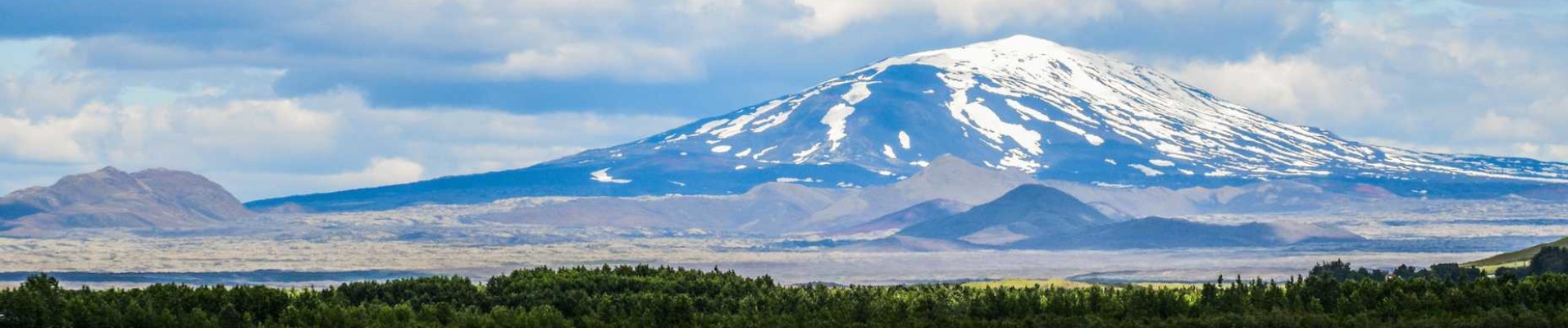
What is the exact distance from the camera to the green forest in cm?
6575

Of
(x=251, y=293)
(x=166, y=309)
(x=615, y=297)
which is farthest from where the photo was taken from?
(x=615, y=297)

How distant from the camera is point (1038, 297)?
73.2 m

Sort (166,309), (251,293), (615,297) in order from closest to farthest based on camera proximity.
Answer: (166,309) < (251,293) < (615,297)

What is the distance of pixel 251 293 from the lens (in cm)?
6950

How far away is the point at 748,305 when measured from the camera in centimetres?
7250

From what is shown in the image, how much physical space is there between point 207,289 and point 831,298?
2148 cm

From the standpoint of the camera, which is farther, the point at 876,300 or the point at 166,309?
the point at 876,300

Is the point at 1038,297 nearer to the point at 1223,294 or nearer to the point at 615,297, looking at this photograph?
the point at 1223,294

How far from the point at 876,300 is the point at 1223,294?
12.2m

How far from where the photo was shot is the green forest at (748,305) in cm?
6575

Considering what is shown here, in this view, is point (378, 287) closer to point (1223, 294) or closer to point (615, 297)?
point (615, 297)

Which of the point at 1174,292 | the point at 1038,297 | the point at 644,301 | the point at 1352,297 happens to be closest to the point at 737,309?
the point at 644,301

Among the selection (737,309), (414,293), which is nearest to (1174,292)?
(737,309)

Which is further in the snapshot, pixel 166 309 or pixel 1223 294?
pixel 1223 294
